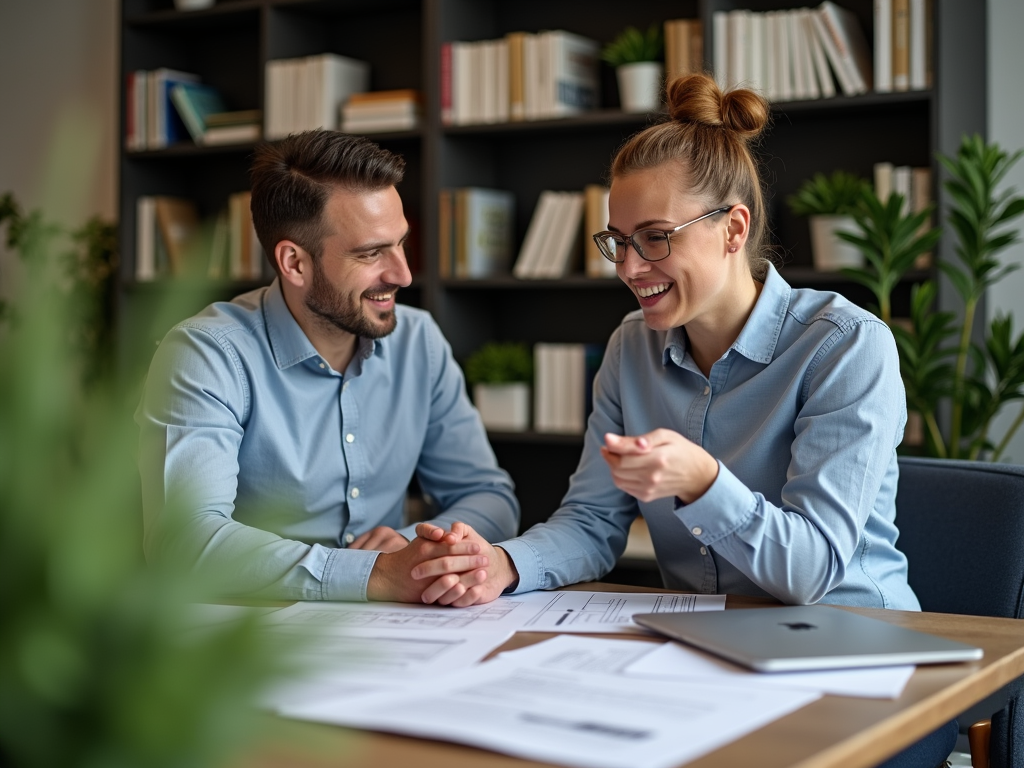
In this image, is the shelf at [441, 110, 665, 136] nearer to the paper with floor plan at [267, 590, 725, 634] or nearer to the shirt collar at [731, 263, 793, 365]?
the shirt collar at [731, 263, 793, 365]

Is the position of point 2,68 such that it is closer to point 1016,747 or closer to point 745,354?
point 745,354

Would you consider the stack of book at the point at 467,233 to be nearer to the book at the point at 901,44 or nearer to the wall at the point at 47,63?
the book at the point at 901,44

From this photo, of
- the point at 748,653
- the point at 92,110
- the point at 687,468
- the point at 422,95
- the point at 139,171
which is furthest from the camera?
the point at 139,171

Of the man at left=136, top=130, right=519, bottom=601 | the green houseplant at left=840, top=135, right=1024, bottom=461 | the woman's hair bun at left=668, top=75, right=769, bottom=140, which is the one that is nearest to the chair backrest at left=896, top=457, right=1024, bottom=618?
the woman's hair bun at left=668, top=75, right=769, bottom=140

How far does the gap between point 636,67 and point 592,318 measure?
2.68 ft

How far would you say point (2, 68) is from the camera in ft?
15.3

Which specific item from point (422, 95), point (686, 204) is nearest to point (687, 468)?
point (686, 204)

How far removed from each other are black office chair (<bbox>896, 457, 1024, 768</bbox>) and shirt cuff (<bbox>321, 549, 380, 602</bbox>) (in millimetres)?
781

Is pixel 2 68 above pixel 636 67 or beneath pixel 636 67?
above

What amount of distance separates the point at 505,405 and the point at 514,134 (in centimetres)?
87

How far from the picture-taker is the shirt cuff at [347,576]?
4.57 ft

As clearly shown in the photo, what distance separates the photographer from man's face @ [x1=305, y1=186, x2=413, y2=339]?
1.96 metres

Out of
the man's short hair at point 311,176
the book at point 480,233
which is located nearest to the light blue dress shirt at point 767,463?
the man's short hair at point 311,176

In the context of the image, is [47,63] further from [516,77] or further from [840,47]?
[840,47]
